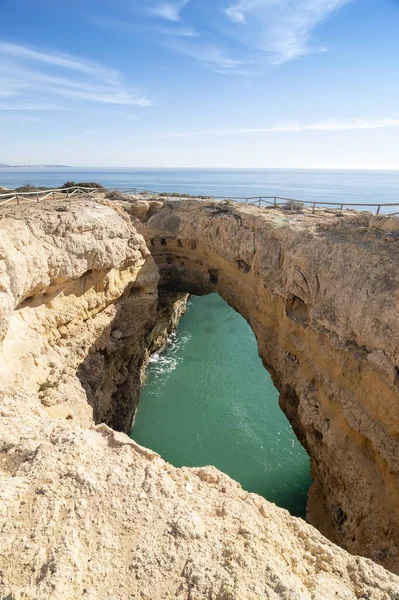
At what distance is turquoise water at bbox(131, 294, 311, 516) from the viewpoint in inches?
569

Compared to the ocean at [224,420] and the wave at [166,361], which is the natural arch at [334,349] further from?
the wave at [166,361]

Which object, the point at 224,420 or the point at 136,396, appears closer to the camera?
the point at 224,420

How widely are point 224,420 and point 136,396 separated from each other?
490 cm

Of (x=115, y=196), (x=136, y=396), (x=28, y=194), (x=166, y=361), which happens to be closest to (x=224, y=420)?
(x=136, y=396)

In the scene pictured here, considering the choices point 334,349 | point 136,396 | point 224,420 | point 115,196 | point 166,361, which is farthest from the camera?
point 166,361

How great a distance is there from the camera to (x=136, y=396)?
17.3 m

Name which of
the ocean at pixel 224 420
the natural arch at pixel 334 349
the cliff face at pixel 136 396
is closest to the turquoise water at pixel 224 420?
the ocean at pixel 224 420

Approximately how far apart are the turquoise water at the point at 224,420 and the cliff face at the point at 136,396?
187 cm

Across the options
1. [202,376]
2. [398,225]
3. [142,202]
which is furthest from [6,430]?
[142,202]

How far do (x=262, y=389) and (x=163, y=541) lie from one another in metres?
16.2

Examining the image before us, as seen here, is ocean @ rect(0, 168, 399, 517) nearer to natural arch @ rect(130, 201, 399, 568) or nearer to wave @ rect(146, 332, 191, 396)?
wave @ rect(146, 332, 191, 396)

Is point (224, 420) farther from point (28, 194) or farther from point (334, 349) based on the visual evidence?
point (28, 194)

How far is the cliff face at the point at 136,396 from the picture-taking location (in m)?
3.96

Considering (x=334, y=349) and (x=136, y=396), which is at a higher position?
(x=334, y=349)
